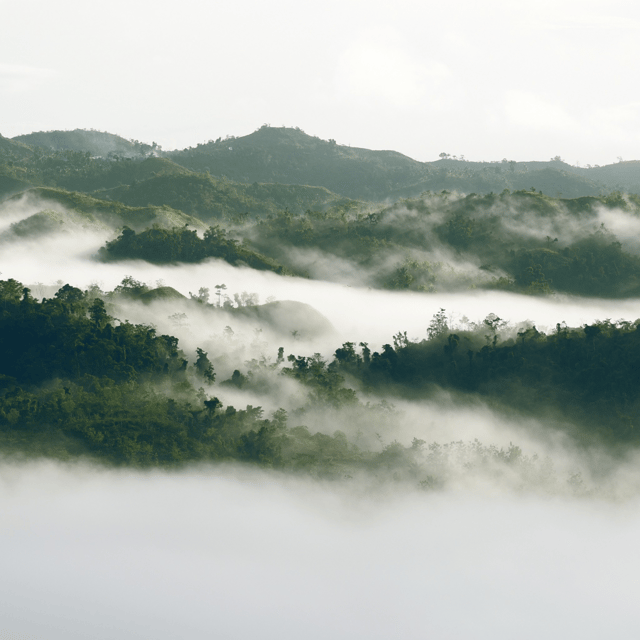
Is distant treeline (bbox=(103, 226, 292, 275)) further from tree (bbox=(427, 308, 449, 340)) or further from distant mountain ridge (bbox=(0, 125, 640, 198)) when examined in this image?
distant mountain ridge (bbox=(0, 125, 640, 198))

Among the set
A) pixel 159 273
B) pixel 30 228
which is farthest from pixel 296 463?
pixel 30 228

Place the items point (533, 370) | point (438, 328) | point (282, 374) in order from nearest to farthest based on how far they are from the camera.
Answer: point (533, 370)
point (282, 374)
point (438, 328)

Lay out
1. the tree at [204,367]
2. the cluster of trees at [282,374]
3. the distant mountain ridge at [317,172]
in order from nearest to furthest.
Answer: the cluster of trees at [282,374], the tree at [204,367], the distant mountain ridge at [317,172]

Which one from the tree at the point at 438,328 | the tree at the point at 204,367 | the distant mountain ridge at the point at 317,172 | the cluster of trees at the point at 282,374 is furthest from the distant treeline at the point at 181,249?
the distant mountain ridge at the point at 317,172

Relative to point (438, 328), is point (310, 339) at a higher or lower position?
lower

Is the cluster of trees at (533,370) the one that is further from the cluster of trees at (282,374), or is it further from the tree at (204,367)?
the tree at (204,367)

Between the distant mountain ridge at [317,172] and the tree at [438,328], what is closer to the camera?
the tree at [438,328]

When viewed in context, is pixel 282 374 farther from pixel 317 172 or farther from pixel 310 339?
pixel 317 172

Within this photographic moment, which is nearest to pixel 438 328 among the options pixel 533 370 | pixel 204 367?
pixel 533 370

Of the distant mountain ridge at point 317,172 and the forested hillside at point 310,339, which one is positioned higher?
the distant mountain ridge at point 317,172

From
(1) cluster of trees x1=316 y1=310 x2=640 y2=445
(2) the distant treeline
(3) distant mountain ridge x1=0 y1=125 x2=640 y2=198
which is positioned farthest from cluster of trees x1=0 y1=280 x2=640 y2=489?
(3) distant mountain ridge x1=0 y1=125 x2=640 y2=198

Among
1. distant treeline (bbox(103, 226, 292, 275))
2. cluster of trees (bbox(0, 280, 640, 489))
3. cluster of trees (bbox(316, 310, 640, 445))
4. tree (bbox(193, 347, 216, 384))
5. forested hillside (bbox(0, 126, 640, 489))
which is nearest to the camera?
cluster of trees (bbox(0, 280, 640, 489))

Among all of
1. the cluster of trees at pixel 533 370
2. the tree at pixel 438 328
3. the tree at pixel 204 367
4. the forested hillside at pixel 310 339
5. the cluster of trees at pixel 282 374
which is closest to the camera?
the cluster of trees at pixel 282 374
